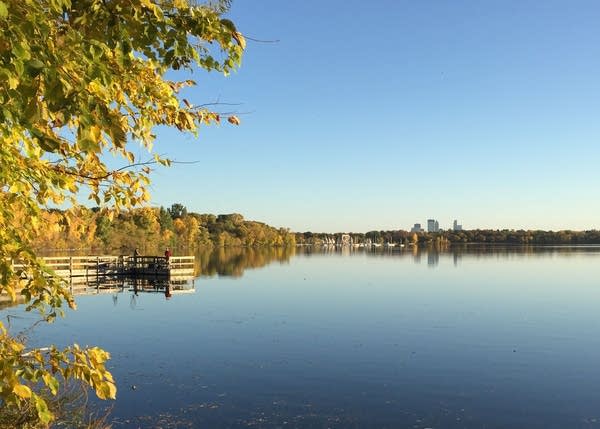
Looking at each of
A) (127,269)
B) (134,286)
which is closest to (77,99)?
(134,286)

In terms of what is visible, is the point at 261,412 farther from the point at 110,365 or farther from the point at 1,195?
the point at 1,195

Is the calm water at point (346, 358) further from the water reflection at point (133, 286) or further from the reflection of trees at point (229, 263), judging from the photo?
the reflection of trees at point (229, 263)

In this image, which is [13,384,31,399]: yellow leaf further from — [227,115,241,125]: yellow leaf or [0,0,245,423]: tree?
[227,115,241,125]: yellow leaf

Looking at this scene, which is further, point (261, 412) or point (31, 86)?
point (261, 412)

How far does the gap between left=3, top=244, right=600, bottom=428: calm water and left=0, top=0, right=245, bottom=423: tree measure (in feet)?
32.7

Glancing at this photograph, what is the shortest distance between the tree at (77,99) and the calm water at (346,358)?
32.7 feet

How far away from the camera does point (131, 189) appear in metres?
5.96

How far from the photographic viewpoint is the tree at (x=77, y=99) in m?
3.36

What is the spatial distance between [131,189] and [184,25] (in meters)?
2.24

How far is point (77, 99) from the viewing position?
3.40 meters

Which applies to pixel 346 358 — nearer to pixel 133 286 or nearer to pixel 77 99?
pixel 77 99

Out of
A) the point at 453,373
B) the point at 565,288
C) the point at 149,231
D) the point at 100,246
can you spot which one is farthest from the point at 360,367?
the point at 149,231

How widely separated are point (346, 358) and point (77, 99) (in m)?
19.4

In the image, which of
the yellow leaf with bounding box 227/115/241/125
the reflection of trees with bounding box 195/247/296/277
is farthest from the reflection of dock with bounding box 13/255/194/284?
the yellow leaf with bounding box 227/115/241/125
